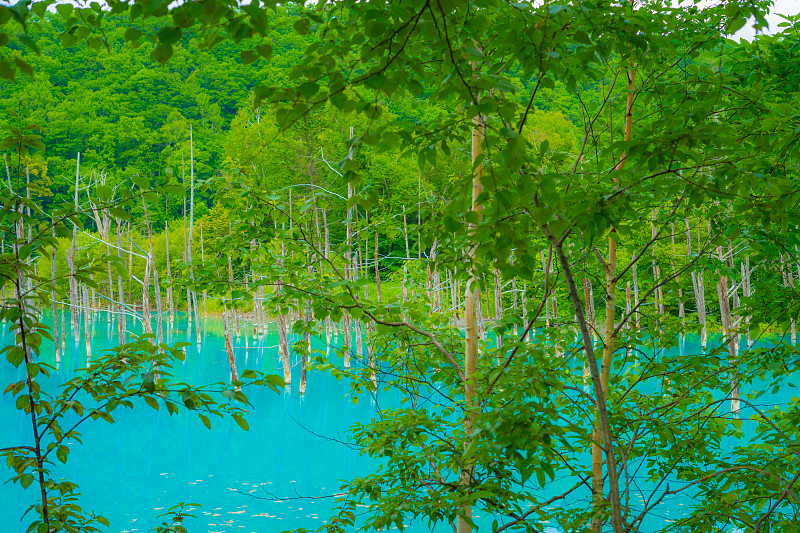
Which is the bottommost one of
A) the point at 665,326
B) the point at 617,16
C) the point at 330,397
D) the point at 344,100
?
the point at 330,397

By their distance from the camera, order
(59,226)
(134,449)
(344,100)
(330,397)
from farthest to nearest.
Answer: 1. (330,397)
2. (134,449)
3. (59,226)
4. (344,100)

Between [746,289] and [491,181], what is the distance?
64.5ft

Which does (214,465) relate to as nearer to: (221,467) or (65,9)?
(221,467)

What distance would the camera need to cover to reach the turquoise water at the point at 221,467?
24.9 feet

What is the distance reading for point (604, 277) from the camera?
3.16m

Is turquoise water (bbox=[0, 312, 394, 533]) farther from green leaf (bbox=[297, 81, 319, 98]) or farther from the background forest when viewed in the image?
green leaf (bbox=[297, 81, 319, 98])

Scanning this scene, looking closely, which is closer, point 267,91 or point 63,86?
point 267,91

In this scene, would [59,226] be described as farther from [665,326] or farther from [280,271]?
[665,326]

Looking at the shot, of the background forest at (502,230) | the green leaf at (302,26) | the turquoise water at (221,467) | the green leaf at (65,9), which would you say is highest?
the green leaf at (65,9)

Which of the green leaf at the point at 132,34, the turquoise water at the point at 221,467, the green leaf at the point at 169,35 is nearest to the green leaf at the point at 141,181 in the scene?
the green leaf at the point at 132,34

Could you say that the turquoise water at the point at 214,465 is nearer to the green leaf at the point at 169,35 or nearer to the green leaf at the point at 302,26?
the green leaf at the point at 302,26

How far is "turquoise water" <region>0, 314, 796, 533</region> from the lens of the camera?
24.9 feet

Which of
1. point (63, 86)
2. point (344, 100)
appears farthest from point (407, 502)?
point (63, 86)

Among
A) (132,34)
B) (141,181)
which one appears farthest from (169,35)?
(141,181)
